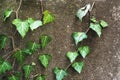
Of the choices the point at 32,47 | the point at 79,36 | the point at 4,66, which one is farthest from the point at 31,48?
the point at 79,36

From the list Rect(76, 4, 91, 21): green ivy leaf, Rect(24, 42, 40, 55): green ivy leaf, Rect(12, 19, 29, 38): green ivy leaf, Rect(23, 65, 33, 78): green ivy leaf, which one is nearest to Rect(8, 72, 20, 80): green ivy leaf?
Rect(23, 65, 33, 78): green ivy leaf

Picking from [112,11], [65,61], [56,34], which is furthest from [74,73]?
[112,11]

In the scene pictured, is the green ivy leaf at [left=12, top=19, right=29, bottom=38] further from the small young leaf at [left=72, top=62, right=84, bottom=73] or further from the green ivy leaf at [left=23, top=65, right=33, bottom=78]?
the small young leaf at [left=72, top=62, right=84, bottom=73]

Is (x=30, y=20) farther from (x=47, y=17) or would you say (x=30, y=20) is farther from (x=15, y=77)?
(x=15, y=77)

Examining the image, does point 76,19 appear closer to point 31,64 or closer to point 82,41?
point 82,41

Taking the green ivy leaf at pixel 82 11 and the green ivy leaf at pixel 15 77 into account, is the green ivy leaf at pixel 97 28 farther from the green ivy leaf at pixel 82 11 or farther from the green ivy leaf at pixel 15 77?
the green ivy leaf at pixel 15 77
